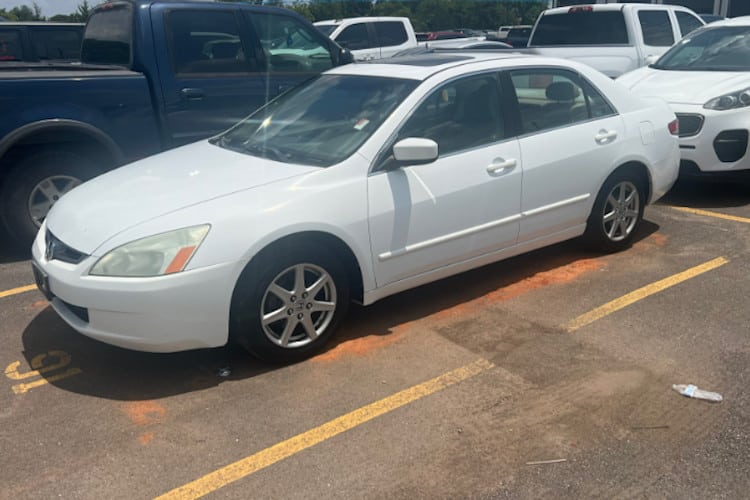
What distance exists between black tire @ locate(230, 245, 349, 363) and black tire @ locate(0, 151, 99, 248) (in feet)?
9.48

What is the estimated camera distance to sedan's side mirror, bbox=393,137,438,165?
3.85m

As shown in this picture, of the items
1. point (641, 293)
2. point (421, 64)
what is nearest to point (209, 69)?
point (421, 64)

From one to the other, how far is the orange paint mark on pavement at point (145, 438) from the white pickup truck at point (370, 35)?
11.6 m

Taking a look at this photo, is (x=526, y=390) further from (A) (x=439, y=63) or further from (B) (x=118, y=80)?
(B) (x=118, y=80)

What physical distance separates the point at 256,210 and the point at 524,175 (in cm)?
188

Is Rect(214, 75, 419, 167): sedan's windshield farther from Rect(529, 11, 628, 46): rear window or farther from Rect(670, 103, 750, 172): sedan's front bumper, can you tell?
Rect(529, 11, 628, 46): rear window

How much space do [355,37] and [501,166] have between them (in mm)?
10493

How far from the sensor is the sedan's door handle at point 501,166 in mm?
4379

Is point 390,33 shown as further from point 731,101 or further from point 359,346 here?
point 359,346

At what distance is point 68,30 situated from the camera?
33.8 ft

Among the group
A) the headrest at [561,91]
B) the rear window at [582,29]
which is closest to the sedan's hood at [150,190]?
the headrest at [561,91]

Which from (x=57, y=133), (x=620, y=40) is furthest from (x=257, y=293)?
(x=620, y=40)

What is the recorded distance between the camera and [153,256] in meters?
Answer: 3.37

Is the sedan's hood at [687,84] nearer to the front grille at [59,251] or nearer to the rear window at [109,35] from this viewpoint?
the rear window at [109,35]
